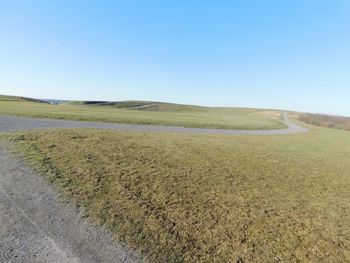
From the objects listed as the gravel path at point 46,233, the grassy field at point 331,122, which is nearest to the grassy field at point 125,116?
the grassy field at point 331,122

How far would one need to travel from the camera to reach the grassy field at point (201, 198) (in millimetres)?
5297

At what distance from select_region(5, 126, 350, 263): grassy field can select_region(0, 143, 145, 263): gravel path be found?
1.26 feet

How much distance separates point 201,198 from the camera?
24.1 ft

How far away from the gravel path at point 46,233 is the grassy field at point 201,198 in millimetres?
383

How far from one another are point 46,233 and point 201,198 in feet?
13.5

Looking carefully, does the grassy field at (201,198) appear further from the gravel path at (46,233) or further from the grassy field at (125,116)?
the grassy field at (125,116)

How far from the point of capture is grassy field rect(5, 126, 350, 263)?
5.30 meters

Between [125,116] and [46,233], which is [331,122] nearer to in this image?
[125,116]

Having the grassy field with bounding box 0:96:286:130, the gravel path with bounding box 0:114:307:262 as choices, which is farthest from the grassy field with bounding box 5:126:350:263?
the grassy field with bounding box 0:96:286:130

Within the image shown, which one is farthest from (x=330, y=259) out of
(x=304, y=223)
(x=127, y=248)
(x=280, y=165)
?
(x=280, y=165)

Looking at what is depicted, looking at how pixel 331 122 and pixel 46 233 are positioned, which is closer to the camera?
pixel 46 233

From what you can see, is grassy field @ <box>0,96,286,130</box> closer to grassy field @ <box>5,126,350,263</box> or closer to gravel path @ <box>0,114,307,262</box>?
grassy field @ <box>5,126,350,263</box>

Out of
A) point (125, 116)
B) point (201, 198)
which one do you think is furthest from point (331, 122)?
point (201, 198)

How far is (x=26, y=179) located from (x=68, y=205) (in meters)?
2.21
